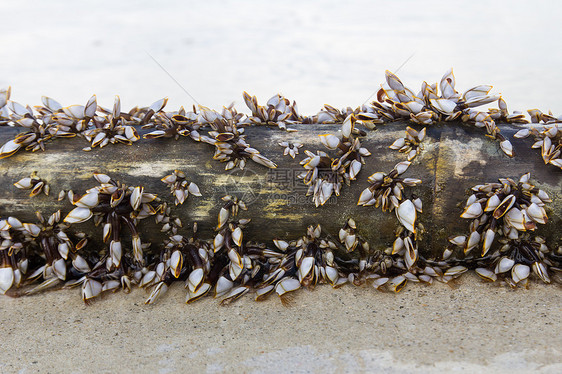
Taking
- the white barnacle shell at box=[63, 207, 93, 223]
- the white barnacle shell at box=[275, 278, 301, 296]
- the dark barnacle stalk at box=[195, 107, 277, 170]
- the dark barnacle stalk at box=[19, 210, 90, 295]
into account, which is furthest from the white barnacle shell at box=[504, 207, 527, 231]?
the dark barnacle stalk at box=[19, 210, 90, 295]

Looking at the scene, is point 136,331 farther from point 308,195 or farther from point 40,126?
point 40,126

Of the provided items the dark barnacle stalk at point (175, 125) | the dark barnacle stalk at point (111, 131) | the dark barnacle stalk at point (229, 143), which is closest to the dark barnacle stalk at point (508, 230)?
the dark barnacle stalk at point (229, 143)

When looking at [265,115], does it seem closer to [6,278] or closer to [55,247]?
[55,247]

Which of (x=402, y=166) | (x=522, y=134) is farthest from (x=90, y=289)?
(x=522, y=134)

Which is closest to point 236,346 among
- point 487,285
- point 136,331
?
point 136,331

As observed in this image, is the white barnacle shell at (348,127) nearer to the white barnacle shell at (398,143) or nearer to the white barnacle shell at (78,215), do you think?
the white barnacle shell at (398,143)

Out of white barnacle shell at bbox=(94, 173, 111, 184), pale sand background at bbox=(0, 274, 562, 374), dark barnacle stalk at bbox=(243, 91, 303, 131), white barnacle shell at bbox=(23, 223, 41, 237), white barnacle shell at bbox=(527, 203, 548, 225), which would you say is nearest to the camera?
pale sand background at bbox=(0, 274, 562, 374)

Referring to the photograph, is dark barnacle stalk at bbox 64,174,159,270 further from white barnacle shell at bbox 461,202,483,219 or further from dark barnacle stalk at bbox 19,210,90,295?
white barnacle shell at bbox 461,202,483,219
